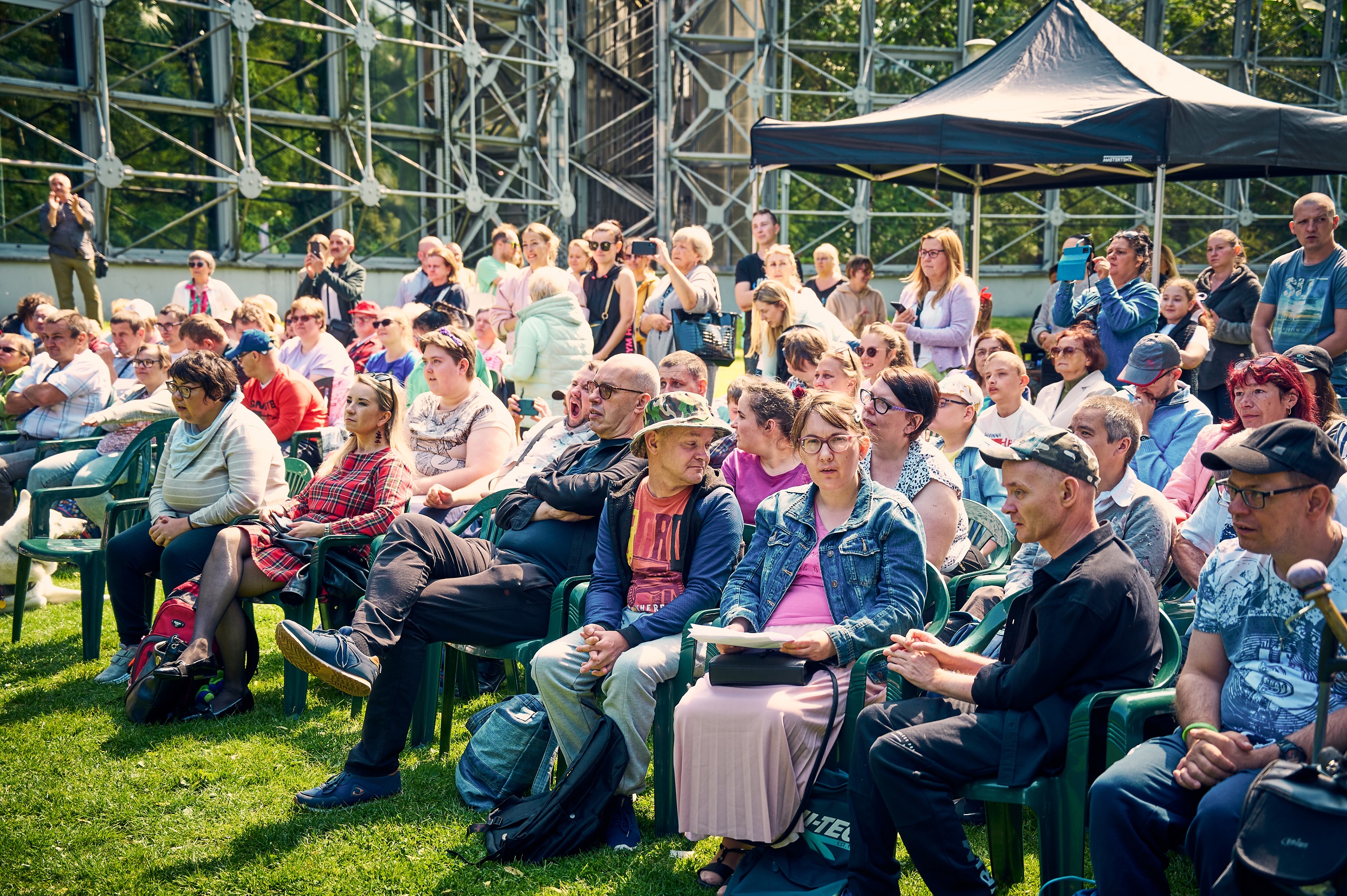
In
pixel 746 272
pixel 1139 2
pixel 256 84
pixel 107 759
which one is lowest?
pixel 107 759

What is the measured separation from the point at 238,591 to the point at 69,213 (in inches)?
332

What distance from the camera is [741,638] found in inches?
126

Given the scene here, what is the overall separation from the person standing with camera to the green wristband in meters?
11.6

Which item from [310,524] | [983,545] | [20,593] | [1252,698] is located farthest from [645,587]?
[20,593]

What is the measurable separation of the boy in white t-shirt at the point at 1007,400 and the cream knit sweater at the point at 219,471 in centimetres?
321

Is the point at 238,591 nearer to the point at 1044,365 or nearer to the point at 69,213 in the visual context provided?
the point at 1044,365

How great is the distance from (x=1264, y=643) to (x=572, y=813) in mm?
2001

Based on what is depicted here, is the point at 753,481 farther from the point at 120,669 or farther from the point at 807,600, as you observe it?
the point at 120,669

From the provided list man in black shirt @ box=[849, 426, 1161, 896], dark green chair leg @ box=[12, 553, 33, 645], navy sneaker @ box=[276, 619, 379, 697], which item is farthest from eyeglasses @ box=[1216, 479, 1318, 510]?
dark green chair leg @ box=[12, 553, 33, 645]

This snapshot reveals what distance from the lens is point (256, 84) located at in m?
14.1

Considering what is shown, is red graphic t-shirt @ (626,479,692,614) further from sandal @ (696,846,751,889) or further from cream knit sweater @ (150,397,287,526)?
cream knit sweater @ (150,397,287,526)

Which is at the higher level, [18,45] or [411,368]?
[18,45]

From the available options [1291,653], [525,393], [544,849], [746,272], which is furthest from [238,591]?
[746,272]

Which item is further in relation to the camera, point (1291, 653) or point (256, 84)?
point (256, 84)
